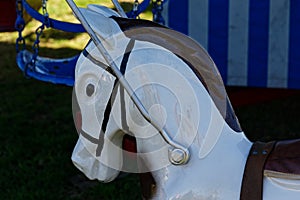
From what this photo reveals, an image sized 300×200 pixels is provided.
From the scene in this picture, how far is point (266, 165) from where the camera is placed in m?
1.20

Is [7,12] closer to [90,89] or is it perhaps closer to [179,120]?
[90,89]

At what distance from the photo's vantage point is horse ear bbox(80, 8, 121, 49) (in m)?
1.21

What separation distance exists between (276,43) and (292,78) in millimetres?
215

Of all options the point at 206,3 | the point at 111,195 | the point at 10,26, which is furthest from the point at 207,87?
the point at 10,26

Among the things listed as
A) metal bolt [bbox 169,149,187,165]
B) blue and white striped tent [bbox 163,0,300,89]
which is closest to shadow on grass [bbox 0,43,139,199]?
blue and white striped tent [bbox 163,0,300,89]

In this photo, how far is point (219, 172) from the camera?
1211mm

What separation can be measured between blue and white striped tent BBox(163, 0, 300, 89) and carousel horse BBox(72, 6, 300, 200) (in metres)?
2.13

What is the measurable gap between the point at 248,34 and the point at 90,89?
A: 7.32 feet

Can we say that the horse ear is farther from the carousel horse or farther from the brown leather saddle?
the brown leather saddle

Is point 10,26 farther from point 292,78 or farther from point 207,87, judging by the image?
point 207,87

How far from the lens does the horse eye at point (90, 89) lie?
4.30 feet

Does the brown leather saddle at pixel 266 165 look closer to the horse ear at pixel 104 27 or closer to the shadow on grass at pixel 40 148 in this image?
the horse ear at pixel 104 27

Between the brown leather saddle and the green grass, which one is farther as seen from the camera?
the green grass

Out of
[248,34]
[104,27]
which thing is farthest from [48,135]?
[104,27]
